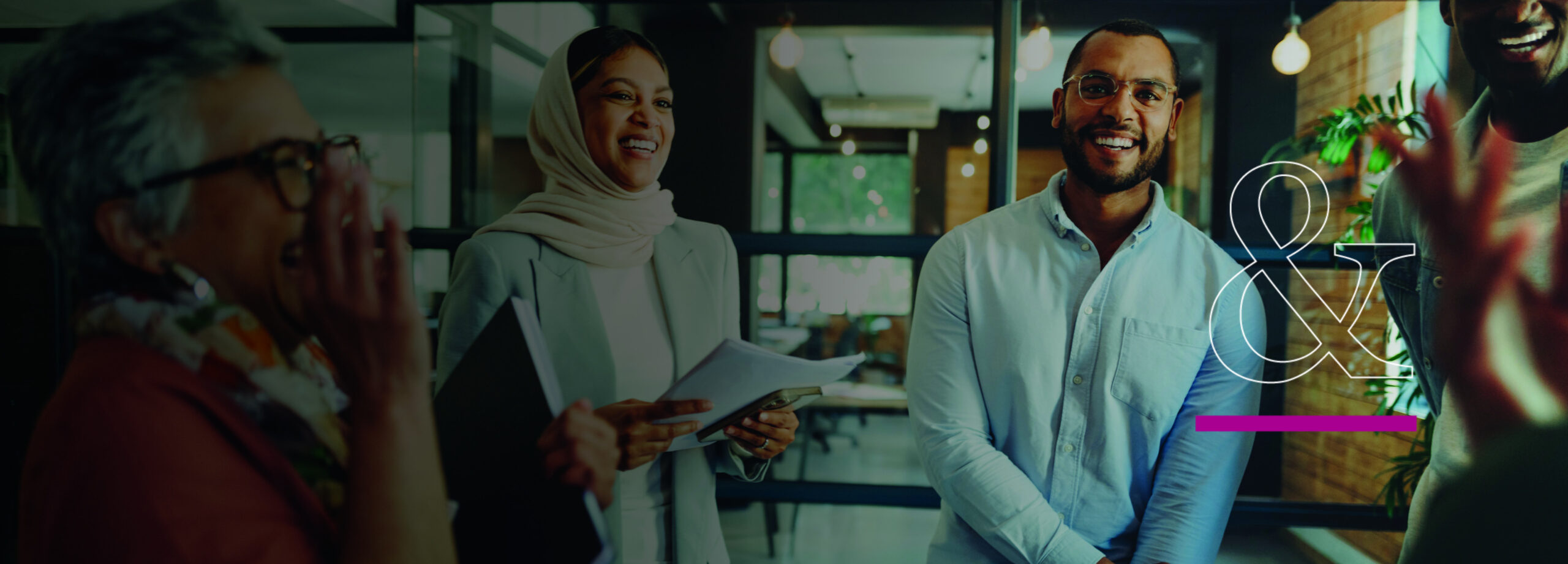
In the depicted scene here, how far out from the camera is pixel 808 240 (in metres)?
1.62

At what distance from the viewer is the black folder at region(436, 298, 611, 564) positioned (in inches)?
33.8

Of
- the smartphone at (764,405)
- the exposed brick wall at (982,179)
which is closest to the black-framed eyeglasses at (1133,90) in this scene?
the exposed brick wall at (982,179)

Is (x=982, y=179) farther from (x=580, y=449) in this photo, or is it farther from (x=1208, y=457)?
(x=580, y=449)

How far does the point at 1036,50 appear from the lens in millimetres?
1628

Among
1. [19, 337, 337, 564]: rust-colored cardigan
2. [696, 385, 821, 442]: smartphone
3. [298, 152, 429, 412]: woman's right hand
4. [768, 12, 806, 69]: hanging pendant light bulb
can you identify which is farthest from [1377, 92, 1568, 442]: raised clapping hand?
[768, 12, 806, 69]: hanging pendant light bulb

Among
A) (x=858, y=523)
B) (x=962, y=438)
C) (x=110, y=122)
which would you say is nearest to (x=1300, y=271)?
(x=962, y=438)

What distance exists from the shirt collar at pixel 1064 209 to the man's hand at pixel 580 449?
0.91 metres

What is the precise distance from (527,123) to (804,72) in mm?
2239

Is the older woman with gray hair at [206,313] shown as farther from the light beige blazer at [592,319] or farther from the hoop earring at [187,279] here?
the light beige blazer at [592,319]

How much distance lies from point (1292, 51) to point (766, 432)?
4.75ft

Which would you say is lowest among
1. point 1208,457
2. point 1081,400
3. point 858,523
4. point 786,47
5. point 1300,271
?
point 858,523

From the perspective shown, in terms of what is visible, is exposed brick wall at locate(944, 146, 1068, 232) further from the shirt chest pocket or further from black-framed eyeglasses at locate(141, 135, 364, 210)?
black-framed eyeglasses at locate(141, 135, 364, 210)

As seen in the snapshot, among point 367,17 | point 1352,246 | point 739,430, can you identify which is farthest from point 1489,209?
point 367,17

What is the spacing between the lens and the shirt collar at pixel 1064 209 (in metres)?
1.29
